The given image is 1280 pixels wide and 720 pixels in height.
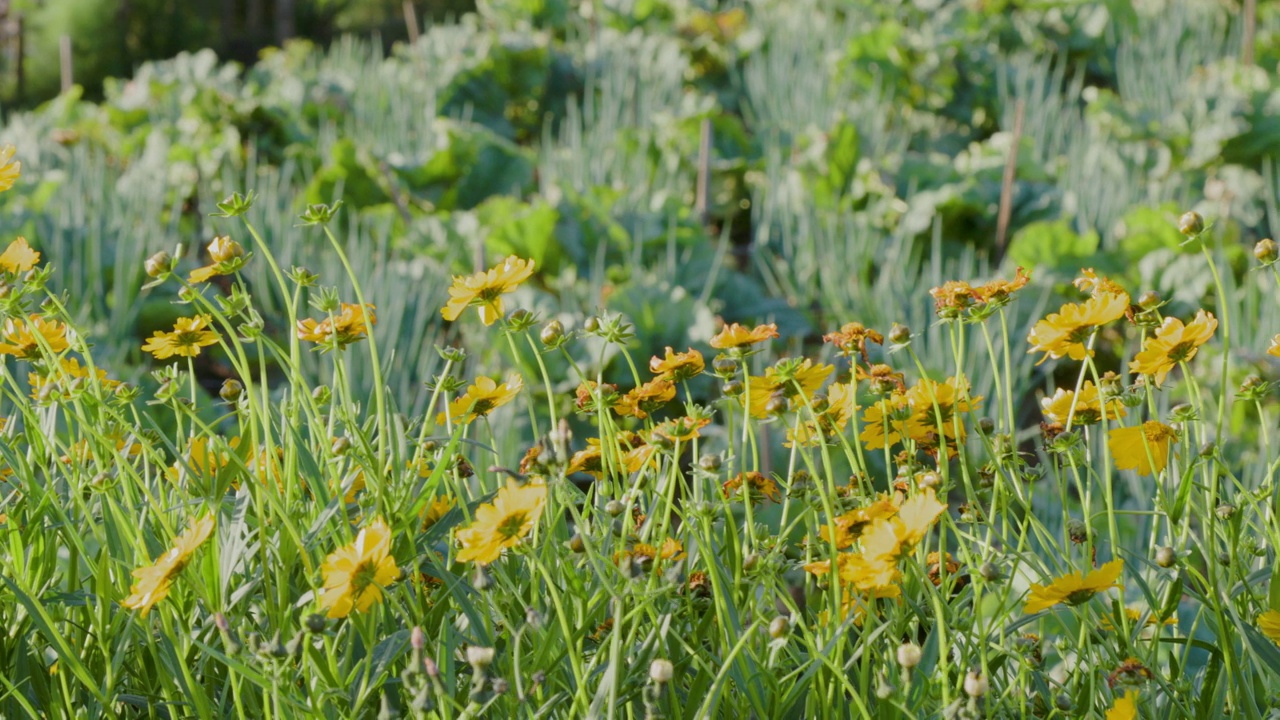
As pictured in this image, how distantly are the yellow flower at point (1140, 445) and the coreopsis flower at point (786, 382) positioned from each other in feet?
0.87

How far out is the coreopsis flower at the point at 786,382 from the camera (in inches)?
36.7

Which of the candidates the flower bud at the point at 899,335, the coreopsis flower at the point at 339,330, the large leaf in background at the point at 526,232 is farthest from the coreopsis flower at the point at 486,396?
the large leaf in background at the point at 526,232

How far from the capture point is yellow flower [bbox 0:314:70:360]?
1.03 meters

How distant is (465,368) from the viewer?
8.63 ft

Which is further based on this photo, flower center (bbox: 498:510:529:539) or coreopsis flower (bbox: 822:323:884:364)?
coreopsis flower (bbox: 822:323:884:364)

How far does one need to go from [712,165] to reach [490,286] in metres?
3.09

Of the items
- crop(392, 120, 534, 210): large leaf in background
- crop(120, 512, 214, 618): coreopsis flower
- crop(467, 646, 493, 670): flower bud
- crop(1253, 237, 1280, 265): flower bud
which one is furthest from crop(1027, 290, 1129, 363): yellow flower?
crop(392, 120, 534, 210): large leaf in background

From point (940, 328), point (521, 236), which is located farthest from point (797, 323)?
point (521, 236)

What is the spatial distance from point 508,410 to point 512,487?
1.47m

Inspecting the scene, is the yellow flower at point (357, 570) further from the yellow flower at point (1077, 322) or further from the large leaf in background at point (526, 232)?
the large leaf in background at point (526, 232)

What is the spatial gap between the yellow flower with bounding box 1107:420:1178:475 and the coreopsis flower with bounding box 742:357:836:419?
265mm

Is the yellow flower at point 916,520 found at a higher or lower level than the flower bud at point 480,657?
higher

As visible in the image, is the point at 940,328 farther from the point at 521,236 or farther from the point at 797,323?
the point at 521,236

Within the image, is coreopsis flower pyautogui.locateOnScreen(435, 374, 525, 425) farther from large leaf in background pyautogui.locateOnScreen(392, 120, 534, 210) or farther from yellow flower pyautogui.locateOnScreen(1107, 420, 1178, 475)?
large leaf in background pyautogui.locateOnScreen(392, 120, 534, 210)
